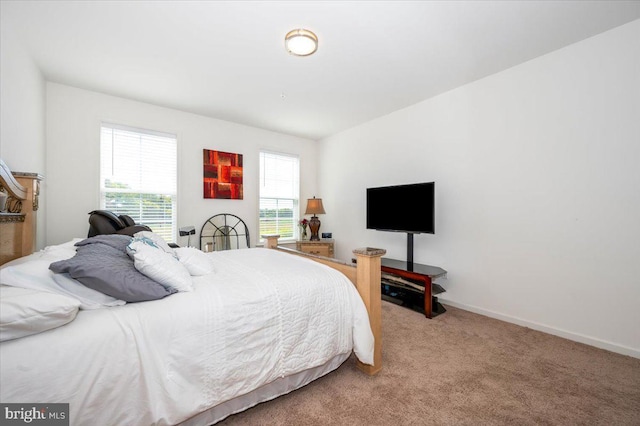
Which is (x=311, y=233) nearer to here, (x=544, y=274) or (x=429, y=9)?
(x=544, y=274)

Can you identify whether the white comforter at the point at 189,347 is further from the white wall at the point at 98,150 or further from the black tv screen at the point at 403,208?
the white wall at the point at 98,150

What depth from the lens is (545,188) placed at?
2602 millimetres

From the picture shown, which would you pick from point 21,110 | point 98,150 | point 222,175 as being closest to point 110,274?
point 21,110

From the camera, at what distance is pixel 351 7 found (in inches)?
77.7

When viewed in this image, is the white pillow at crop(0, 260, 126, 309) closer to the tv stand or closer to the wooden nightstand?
the tv stand

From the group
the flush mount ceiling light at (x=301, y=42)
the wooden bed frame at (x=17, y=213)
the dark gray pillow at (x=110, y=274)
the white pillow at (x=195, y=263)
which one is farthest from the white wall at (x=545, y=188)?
the wooden bed frame at (x=17, y=213)

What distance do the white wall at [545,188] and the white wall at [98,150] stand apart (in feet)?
8.85

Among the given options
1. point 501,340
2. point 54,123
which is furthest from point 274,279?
point 54,123

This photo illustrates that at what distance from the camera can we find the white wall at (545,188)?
86.7 inches

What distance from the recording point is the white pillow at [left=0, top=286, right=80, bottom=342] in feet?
3.02

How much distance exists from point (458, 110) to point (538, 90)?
0.78m

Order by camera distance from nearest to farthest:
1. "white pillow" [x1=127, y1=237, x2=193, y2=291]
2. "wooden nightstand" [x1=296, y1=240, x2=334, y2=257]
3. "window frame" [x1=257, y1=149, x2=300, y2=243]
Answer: "white pillow" [x1=127, y1=237, x2=193, y2=291], "wooden nightstand" [x1=296, y1=240, x2=334, y2=257], "window frame" [x1=257, y1=149, x2=300, y2=243]

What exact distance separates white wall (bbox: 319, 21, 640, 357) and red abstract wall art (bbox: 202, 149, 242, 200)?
274 cm

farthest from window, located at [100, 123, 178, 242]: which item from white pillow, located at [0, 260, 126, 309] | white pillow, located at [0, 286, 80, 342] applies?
white pillow, located at [0, 286, 80, 342]
